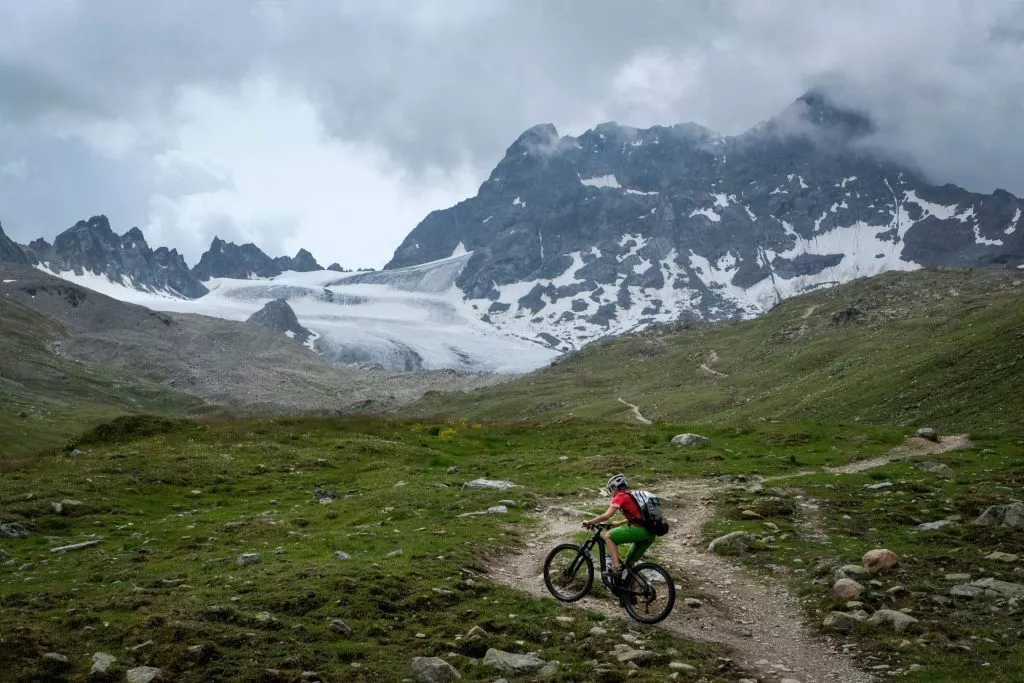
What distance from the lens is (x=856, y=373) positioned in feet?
307

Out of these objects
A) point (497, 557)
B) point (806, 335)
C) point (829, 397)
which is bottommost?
point (497, 557)

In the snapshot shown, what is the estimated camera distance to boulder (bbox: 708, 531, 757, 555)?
23609 mm

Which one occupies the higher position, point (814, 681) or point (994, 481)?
point (994, 481)

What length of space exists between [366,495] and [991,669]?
22.6 meters

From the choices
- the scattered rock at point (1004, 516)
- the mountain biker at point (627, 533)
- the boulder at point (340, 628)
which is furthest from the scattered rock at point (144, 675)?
the scattered rock at point (1004, 516)

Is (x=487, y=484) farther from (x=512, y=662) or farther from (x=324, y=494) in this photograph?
(x=512, y=662)

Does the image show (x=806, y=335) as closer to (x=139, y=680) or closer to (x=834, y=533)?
(x=834, y=533)

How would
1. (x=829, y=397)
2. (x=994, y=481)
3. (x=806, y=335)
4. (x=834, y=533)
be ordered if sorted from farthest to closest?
(x=806, y=335) < (x=829, y=397) < (x=994, y=481) < (x=834, y=533)

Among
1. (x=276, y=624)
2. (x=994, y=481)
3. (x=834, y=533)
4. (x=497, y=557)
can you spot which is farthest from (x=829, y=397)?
(x=276, y=624)

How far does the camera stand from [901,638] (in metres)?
16.3

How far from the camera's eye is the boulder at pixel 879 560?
20.3 meters

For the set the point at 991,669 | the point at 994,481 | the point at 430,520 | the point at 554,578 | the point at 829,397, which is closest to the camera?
the point at 991,669

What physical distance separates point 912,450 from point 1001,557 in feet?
85.9

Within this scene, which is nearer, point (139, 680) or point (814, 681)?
point (139, 680)
